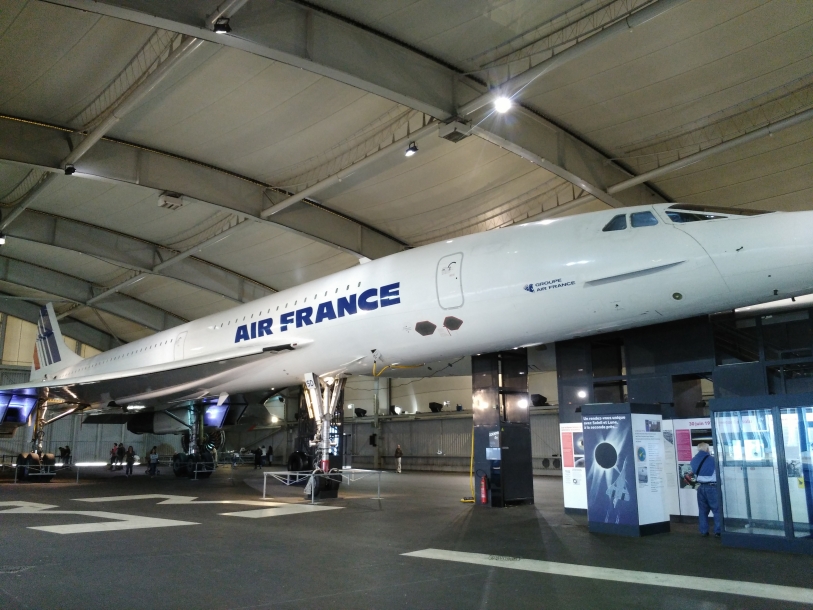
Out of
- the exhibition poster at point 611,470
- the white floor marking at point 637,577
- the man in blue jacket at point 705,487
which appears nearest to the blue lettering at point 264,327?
the exhibition poster at point 611,470

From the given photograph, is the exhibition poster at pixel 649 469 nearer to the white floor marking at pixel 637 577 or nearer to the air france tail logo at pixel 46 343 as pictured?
the white floor marking at pixel 637 577

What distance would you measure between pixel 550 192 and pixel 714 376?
29.0ft

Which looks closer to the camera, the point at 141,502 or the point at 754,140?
the point at 141,502

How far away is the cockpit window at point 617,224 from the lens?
817 cm

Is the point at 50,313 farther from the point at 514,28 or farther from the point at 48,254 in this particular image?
the point at 514,28

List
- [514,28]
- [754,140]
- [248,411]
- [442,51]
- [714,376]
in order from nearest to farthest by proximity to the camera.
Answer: [714,376] < [514,28] < [442,51] < [754,140] < [248,411]

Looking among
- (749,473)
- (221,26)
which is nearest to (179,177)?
(221,26)

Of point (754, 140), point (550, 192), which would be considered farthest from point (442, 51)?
point (754, 140)

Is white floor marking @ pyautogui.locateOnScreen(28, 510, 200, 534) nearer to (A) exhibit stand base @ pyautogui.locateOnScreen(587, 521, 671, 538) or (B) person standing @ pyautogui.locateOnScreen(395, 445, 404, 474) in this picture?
(A) exhibit stand base @ pyautogui.locateOnScreen(587, 521, 671, 538)

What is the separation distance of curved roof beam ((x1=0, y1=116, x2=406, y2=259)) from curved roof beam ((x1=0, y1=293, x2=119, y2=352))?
20183mm

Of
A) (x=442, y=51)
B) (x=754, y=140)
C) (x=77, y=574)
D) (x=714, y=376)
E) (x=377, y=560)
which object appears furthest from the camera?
(x=754, y=140)

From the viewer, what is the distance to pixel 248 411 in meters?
22.8

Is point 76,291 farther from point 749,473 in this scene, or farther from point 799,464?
point 799,464

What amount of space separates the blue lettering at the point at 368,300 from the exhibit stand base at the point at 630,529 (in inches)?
191
